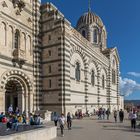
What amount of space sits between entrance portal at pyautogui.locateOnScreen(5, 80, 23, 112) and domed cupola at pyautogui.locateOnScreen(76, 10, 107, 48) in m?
29.2

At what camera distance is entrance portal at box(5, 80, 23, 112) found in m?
26.2

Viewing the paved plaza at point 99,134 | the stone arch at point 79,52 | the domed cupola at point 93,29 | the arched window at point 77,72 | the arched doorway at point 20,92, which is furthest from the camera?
the domed cupola at point 93,29

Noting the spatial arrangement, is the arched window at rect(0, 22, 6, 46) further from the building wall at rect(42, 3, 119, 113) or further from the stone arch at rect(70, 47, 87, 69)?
the stone arch at rect(70, 47, 87, 69)

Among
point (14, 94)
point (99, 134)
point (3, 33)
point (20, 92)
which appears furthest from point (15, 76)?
point (99, 134)

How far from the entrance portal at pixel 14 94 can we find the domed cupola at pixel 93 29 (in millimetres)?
29182

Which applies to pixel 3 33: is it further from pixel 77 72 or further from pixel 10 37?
pixel 77 72

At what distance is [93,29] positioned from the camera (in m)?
54.3

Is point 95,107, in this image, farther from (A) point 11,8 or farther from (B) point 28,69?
(A) point 11,8

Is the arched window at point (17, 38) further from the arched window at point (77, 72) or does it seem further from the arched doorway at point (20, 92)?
the arched window at point (77, 72)

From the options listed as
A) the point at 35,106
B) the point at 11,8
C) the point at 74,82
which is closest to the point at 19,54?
the point at 11,8

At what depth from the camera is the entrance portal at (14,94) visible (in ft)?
86.0

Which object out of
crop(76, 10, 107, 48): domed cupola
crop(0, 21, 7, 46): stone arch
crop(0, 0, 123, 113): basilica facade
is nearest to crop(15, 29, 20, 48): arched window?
crop(0, 0, 123, 113): basilica facade

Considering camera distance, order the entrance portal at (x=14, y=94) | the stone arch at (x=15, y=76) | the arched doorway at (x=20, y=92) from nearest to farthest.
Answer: the stone arch at (x=15, y=76), the arched doorway at (x=20, y=92), the entrance portal at (x=14, y=94)

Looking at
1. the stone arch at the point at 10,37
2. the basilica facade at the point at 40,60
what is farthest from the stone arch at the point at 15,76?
the stone arch at the point at 10,37
